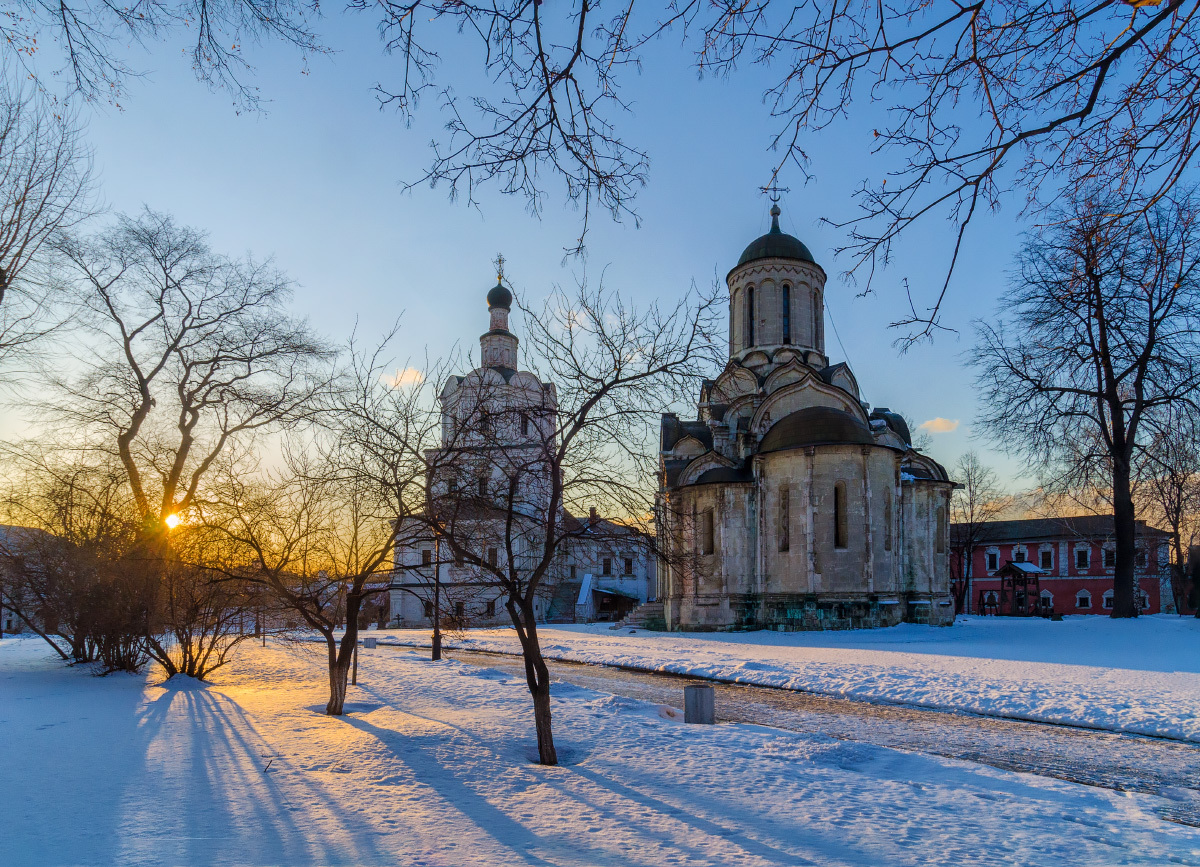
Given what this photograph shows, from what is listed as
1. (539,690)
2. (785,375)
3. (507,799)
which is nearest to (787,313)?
(785,375)

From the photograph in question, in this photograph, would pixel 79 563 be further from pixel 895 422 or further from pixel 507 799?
A: pixel 895 422

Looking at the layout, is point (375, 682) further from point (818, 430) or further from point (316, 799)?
point (818, 430)

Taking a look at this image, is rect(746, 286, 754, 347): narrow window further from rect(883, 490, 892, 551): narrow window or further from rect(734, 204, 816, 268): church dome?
rect(883, 490, 892, 551): narrow window

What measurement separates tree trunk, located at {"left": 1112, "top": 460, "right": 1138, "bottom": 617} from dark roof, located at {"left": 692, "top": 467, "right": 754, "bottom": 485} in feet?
38.8

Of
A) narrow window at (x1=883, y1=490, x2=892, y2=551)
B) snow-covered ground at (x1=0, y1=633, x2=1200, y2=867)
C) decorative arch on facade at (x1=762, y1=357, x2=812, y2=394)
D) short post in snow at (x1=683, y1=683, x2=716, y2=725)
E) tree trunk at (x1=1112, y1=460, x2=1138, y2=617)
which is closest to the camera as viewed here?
snow-covered ground at (x1=0, y1=633, x2=1200, y2=867)

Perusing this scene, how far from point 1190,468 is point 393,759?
19.5m

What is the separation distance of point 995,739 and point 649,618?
930 inches

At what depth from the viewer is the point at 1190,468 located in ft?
58.8

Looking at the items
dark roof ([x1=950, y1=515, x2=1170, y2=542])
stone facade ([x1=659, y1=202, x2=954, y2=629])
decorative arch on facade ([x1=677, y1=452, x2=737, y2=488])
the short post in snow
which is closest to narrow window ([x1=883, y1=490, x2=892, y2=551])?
stone facade ([x1=659, y1=202, x2=954, y2=629])

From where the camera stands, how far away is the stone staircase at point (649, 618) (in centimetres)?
3212

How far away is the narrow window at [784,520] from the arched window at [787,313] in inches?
345

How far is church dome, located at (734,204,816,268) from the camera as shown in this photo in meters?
34.2

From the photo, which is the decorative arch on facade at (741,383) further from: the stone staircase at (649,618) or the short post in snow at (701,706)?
the short post in snow at (701,706)

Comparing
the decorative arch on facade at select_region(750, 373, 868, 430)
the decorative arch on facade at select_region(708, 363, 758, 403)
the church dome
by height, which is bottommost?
the decorative arch on facade at select_region(750, 373, 868, 430)
